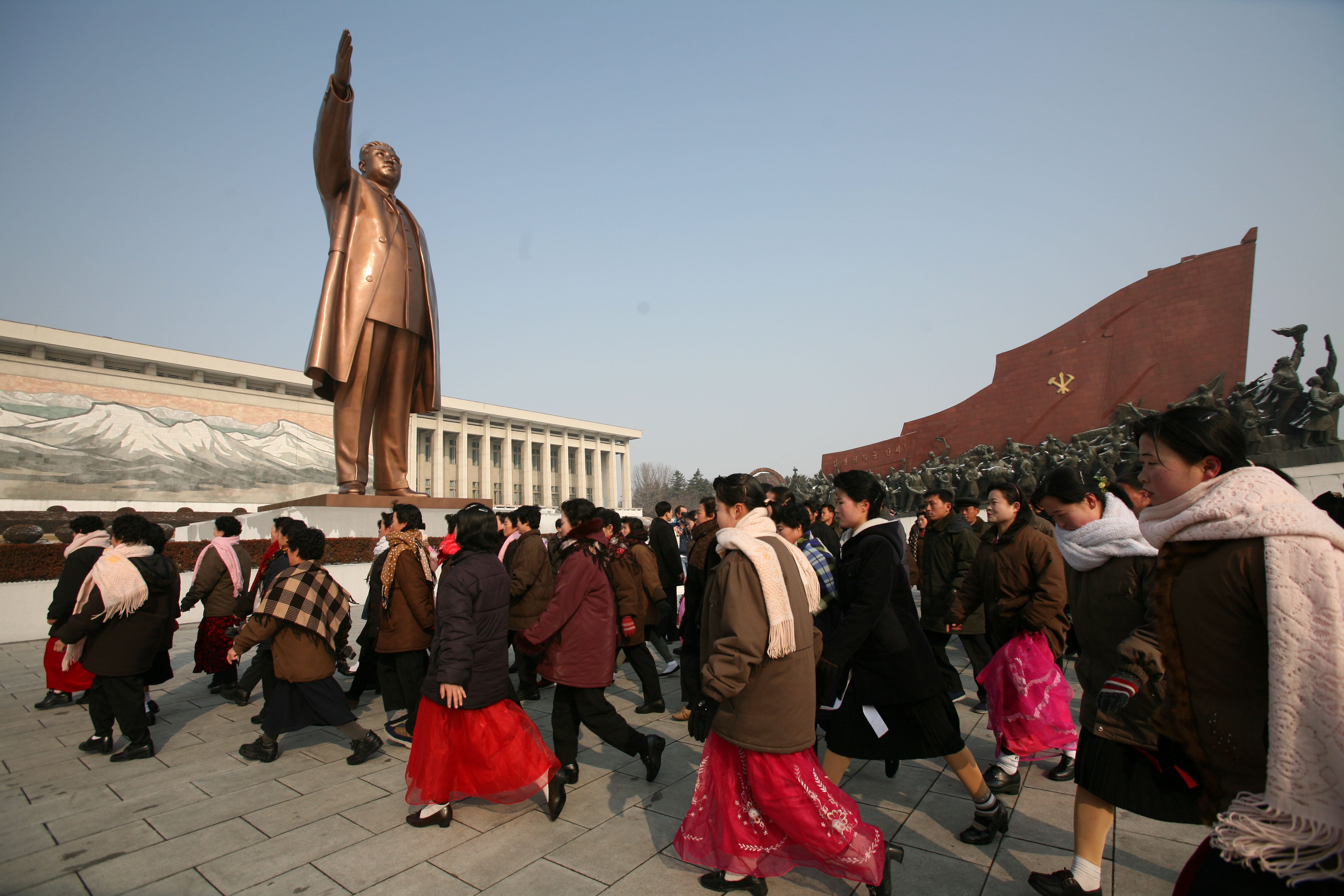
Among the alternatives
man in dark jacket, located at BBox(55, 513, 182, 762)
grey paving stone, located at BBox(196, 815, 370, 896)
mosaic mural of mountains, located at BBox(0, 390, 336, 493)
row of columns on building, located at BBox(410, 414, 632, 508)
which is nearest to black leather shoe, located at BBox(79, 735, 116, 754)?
man in dark jacket, located at BBox(55, 513, 182, 762)

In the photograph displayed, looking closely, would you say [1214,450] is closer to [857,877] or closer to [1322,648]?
[1322,648]

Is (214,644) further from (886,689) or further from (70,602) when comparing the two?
(886,689)

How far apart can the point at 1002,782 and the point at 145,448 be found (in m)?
30.2

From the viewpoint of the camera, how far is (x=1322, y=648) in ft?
3.69

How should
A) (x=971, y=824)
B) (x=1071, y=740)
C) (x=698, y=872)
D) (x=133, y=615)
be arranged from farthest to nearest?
(x=133, y=615) < (x=1071, y=740) < (x=971, y=824) < (x=698, y=872)

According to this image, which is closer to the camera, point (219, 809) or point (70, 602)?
point (219, 809)

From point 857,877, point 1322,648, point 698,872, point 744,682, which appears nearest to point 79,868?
point 698,872

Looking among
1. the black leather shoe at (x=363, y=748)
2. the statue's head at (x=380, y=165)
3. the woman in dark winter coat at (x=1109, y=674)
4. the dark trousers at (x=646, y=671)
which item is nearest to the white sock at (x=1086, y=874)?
the woman in dark winter coat at (x=1109, y=674)

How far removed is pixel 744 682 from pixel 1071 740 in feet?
6.62

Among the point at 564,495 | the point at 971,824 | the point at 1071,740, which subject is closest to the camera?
the point at 971,824

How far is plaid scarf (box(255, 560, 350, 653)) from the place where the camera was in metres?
3.53

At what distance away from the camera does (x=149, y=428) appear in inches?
1000

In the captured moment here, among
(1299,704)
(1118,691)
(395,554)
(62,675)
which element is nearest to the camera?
(1299,704)

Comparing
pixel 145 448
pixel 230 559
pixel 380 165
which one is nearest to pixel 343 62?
pixel 380 165
